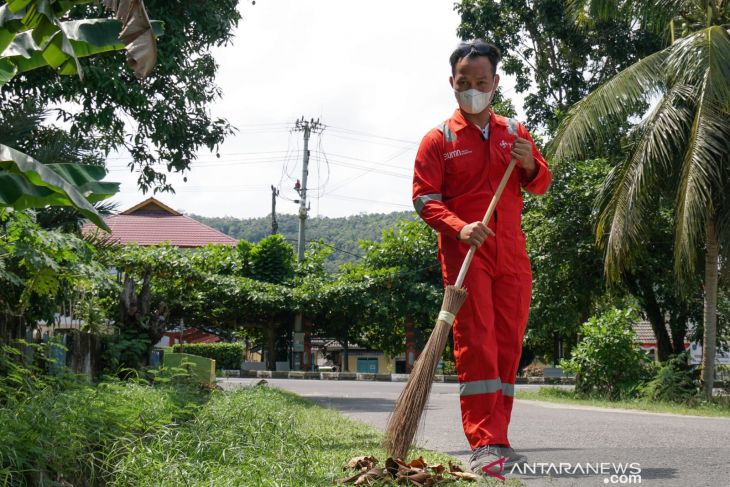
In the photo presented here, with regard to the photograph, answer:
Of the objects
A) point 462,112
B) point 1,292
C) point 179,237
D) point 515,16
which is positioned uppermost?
point 515,16

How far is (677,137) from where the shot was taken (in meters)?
13.3

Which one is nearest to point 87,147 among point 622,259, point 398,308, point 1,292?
point 1,292

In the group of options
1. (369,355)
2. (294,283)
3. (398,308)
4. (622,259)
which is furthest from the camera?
(369,355)

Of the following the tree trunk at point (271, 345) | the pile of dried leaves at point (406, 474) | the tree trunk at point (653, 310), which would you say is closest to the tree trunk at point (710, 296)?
the tree trunk at point (653, 310)

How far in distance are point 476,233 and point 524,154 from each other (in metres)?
0.63

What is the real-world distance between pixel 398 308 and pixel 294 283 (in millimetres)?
4371

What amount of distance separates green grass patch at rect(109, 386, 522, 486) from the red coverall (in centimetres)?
47

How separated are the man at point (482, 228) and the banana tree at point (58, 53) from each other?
1.68 m

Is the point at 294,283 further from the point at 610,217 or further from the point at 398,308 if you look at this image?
the point at 610,217

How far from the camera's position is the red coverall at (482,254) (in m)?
4.70

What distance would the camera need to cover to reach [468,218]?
16.3 feet

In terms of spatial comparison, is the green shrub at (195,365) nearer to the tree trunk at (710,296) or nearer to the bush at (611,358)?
the bush at (611,358)

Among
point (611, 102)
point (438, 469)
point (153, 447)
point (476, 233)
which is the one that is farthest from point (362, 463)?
point (611, 102)

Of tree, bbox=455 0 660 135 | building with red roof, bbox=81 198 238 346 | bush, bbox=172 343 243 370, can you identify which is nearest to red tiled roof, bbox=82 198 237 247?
building with red roof, bbox=81 198 238 346
